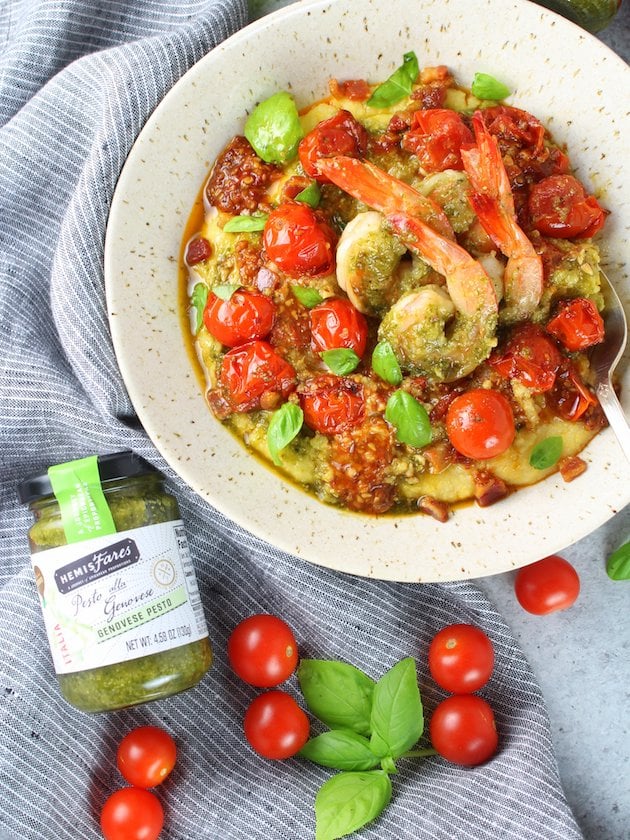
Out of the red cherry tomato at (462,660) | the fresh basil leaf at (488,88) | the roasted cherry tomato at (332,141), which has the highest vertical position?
the fresh basil leaf at (488,88)

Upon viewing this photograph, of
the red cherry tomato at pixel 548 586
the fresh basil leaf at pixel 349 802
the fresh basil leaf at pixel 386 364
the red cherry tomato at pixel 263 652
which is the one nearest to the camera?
the fresh basil leaf at pixel 386 364

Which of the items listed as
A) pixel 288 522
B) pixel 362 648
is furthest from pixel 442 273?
pixel 362 648

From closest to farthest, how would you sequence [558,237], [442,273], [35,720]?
[442,273]
[558,237]
[35,720]

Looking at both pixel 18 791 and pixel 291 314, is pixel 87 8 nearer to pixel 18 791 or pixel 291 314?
pixel 291 314

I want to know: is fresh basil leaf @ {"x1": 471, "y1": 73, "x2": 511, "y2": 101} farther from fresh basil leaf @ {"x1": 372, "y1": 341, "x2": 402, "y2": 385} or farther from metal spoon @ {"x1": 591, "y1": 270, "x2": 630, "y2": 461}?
fresh basil leaf @ {"x1": 372, "y1": 341, "x2": 402, "y2": 385}

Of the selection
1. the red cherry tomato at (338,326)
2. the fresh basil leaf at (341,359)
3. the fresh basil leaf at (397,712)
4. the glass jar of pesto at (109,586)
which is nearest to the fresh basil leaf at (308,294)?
the red cherry tomato at (338,326)

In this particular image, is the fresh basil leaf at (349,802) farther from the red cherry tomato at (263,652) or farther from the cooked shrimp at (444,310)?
the cooked shrimp at (444,310)
